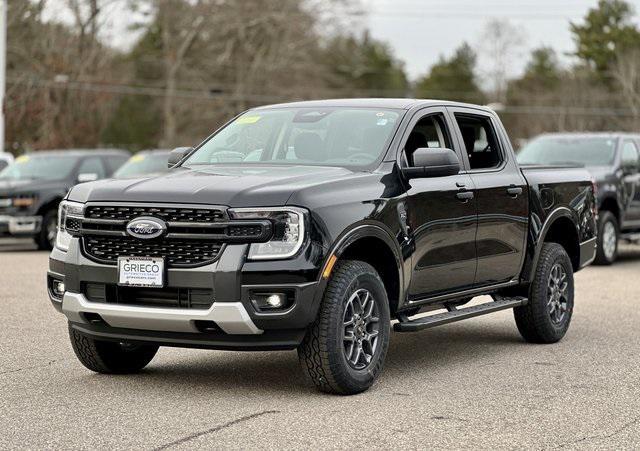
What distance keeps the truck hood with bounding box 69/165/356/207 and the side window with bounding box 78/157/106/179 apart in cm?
1569

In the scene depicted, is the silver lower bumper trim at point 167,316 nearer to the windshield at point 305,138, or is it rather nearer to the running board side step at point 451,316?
the running board side step at point 451,316

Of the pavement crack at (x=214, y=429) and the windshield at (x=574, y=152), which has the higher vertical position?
the windshield at (x=574, y=152)

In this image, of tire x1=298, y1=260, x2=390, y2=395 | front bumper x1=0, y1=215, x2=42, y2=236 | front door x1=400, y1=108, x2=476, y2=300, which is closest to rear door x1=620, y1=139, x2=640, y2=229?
front bumper x1=0, y1=215, x2=42, y2=236

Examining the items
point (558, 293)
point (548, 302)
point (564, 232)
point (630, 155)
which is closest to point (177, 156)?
point (548, 302)

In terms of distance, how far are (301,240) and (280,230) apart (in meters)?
0.13

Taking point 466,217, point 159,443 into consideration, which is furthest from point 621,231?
point 159,443

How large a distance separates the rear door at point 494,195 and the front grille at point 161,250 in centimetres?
253

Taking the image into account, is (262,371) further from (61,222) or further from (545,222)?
(545,222)

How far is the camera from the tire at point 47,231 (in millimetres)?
21500

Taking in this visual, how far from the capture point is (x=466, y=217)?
870cm

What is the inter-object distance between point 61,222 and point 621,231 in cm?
1298

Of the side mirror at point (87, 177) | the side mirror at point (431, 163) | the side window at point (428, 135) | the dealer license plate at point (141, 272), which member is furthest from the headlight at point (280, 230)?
the side mirror at point (87, 177)

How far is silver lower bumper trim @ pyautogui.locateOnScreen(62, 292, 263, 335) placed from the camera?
6.90 meters

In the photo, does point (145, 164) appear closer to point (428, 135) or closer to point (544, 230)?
point (544, 230)
